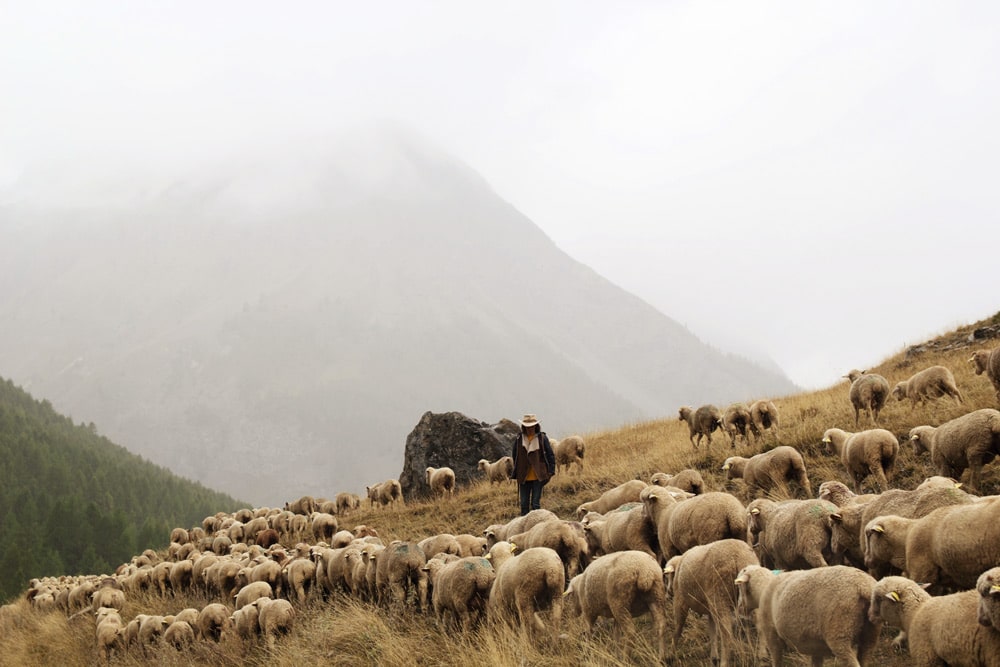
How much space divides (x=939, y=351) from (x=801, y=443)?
14.1 meters

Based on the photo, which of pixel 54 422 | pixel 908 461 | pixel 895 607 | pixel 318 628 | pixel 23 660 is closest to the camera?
pixel 895 607

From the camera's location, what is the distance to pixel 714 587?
22.8ft

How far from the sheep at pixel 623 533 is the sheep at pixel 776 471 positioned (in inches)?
116

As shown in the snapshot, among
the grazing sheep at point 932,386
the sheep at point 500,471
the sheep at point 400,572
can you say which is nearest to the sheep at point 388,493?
the sheep at point 500,471

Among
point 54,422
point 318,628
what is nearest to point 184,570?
point 318,628

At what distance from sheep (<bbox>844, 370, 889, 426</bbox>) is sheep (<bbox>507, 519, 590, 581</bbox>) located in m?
8.78

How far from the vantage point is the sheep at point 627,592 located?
746 centimetres

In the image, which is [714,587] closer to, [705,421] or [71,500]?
[705,421]

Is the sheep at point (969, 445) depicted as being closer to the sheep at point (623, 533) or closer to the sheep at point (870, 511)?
the sheep at point (870, 511)

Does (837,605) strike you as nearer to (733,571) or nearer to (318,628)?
(733,571)

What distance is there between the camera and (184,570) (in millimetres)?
17578

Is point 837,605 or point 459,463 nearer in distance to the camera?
point 837,605

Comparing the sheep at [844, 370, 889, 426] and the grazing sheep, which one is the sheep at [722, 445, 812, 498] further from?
the grazing sheep

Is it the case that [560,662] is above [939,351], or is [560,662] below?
below
